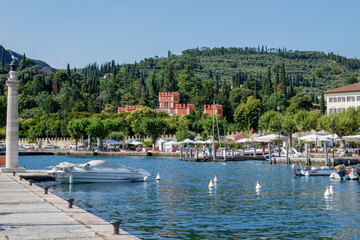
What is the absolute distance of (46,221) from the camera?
13.3m

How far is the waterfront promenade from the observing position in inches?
456

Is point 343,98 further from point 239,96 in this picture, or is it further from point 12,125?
point 12,125

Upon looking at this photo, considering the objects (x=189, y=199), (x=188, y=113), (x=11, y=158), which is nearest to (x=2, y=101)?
(x=188, y=113)

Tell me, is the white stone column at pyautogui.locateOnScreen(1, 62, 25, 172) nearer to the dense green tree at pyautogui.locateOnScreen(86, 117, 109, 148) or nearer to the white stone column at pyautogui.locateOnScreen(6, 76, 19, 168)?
the white stone column at pyautogui.locateOnScreen(6, 76, 19, 168)

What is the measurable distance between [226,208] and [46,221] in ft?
32.9

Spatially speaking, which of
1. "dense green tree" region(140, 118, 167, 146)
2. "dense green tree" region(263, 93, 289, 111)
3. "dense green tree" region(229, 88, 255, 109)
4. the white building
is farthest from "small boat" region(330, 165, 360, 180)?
"dense green tree" region(229, 88, 255, 109)

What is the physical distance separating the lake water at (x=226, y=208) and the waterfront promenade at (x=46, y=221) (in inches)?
93.8

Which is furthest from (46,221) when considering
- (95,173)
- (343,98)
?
(343,98)

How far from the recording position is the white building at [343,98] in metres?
94.3

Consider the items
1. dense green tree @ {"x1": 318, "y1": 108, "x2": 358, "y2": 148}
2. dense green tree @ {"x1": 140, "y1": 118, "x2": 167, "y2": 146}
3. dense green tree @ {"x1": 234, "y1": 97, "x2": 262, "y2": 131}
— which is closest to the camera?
dense green tree @ {"x1": 318, "y1": 108, "x2": 358, "y2": 148}

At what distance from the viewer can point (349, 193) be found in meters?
27.4

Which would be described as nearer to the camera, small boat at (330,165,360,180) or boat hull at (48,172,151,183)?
boat hull at (48,172,151,183)

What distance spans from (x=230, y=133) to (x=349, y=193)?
90.9 m

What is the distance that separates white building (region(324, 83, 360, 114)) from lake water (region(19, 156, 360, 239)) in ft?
211
